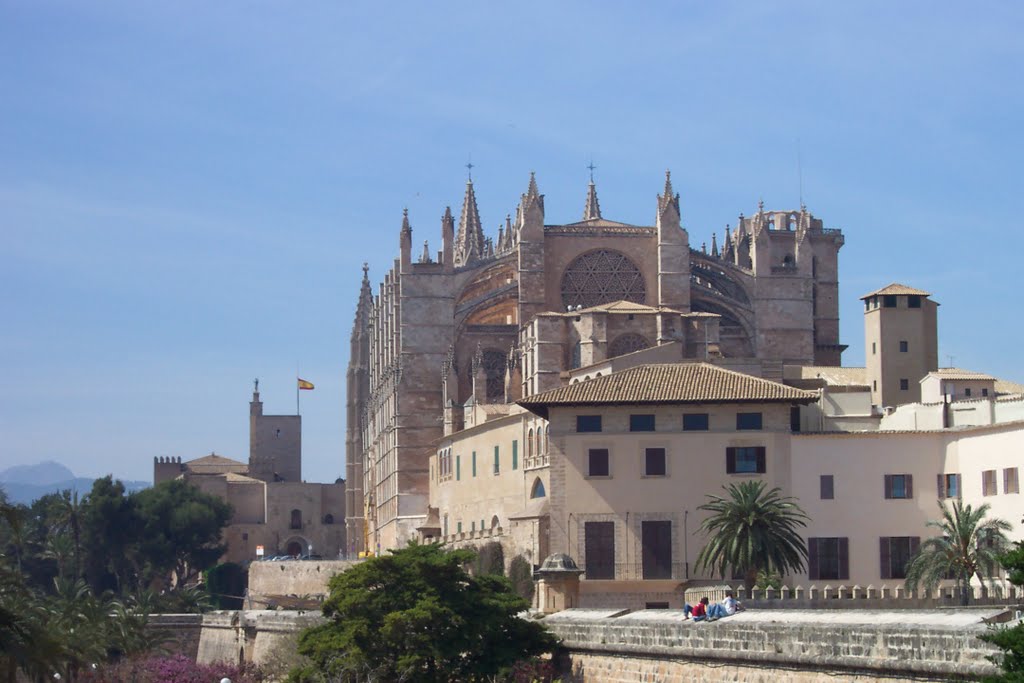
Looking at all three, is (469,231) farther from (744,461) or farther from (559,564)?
(559,564)

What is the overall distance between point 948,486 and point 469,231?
8018 centimetres

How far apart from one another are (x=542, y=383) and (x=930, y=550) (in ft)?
89.8

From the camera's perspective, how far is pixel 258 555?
11019cm

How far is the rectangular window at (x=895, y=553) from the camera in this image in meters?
49.2

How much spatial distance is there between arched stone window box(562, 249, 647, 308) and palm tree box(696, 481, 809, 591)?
121ft

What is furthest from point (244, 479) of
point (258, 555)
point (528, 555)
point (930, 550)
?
point (930, 550)

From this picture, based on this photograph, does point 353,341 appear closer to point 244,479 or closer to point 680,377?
point 244,479

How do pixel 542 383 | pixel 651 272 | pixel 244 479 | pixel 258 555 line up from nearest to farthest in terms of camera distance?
pixel 542 383 < pixel 651 272 < pixel 258 555 < pixel 244 479

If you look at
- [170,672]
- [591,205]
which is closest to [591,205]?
[591,205]

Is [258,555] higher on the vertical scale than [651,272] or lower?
lower

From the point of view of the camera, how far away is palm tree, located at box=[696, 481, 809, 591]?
1781 inches

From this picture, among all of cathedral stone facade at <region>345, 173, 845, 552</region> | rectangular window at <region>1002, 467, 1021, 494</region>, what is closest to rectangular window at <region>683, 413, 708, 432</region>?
rectangular window at <region>1002, 467, 1021, 494</region>

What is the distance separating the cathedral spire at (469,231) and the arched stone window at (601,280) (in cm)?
3927

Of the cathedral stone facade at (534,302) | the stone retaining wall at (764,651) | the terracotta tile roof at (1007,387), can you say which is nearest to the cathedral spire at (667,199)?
the cathedral stone facade at (534,302)
